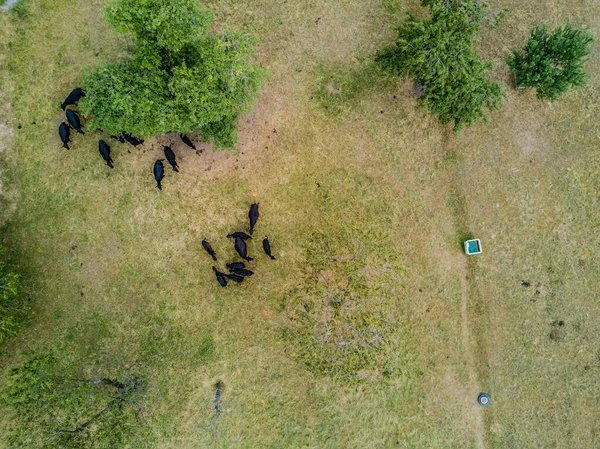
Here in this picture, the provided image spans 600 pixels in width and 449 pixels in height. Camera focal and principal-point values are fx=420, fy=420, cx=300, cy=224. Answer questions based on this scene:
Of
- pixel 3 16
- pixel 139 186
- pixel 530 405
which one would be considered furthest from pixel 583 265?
pixel 3 16

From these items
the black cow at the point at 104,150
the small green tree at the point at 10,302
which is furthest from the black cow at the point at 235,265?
the small green tree at the point at 10,302

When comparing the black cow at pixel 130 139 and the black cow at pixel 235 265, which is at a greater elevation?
the black cow at pixel 130 139

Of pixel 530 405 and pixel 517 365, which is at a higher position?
pixel 517 365

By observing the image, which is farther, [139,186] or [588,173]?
[588,173]

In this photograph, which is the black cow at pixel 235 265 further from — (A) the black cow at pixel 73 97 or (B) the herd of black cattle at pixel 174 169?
(A) the black cow at pixel 73 97

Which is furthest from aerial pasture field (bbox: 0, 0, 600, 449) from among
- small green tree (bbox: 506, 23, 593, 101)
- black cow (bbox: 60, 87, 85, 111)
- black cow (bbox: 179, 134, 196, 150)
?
small green tree (bbox: 506, 23, 593, 101)

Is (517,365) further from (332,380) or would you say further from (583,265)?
(332,380)
